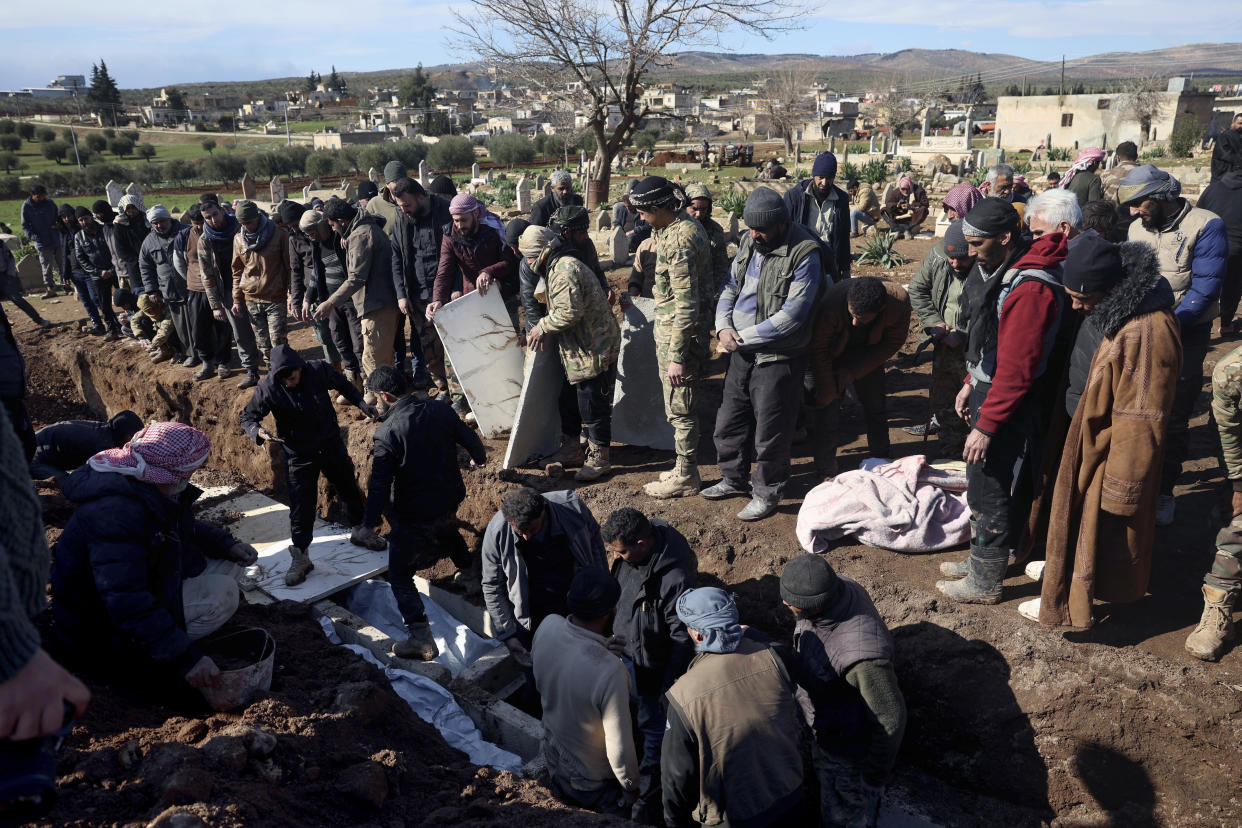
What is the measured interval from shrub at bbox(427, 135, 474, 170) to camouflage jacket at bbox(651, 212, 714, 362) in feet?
146

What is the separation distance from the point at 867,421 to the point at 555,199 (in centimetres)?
438

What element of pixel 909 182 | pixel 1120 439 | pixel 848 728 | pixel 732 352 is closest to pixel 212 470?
pixel 732 352

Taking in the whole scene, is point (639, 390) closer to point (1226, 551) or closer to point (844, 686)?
point (844, 686)

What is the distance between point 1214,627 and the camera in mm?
3529

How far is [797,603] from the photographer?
Result: 3186 mm

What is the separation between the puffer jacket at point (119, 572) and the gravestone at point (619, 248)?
9048 mm

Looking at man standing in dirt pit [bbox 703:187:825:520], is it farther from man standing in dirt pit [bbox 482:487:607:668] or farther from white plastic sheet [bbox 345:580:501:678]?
white plastic sheet [bbox 345:580:501:678]

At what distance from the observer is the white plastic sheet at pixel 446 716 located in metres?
4.04

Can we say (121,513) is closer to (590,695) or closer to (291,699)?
(291,699)

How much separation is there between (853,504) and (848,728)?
65.6 inches

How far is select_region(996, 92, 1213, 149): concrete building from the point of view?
117ft

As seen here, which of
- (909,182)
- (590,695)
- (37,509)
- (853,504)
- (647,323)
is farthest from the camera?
(909,182)

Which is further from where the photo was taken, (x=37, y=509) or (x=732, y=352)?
(x=732, y=352)

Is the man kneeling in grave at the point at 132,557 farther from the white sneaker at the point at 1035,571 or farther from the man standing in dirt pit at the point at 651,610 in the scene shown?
the white sneaker at the point at 1035,571
